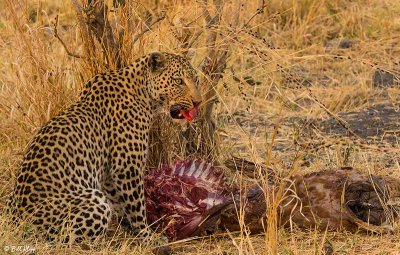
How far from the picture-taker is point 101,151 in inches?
240

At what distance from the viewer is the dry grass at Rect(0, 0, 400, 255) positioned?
581 centimetres

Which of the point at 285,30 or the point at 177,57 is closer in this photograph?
the point at 177,57

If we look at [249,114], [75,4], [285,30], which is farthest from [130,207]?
[285,30]

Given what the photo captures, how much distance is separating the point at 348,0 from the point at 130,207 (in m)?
5.78

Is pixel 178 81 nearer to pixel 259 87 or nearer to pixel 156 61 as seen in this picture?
pixel 156 61

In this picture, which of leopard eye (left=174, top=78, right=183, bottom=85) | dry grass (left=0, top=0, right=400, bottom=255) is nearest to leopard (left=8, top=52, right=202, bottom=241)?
leopard eye (left=174, top=78, right=183, bottom=85)

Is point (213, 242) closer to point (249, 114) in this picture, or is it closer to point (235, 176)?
point (235, 176)

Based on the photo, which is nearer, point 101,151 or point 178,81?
point 101,151

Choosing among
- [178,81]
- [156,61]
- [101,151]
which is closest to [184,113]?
[178,81]

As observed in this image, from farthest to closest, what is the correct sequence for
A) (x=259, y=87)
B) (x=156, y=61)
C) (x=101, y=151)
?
1. (x=259, y=87)
2. (x=156, y=61)
3. (x=101, y=151)

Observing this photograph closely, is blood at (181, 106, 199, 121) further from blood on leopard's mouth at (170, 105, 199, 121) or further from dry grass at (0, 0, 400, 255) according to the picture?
dry grass at (0, 0, 400, 255)

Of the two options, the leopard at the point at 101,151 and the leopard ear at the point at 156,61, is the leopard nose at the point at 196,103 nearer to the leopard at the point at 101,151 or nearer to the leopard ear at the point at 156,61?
the leopard at the point at 101,151

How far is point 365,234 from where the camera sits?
5.97 m

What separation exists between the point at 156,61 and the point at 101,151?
64 cm
